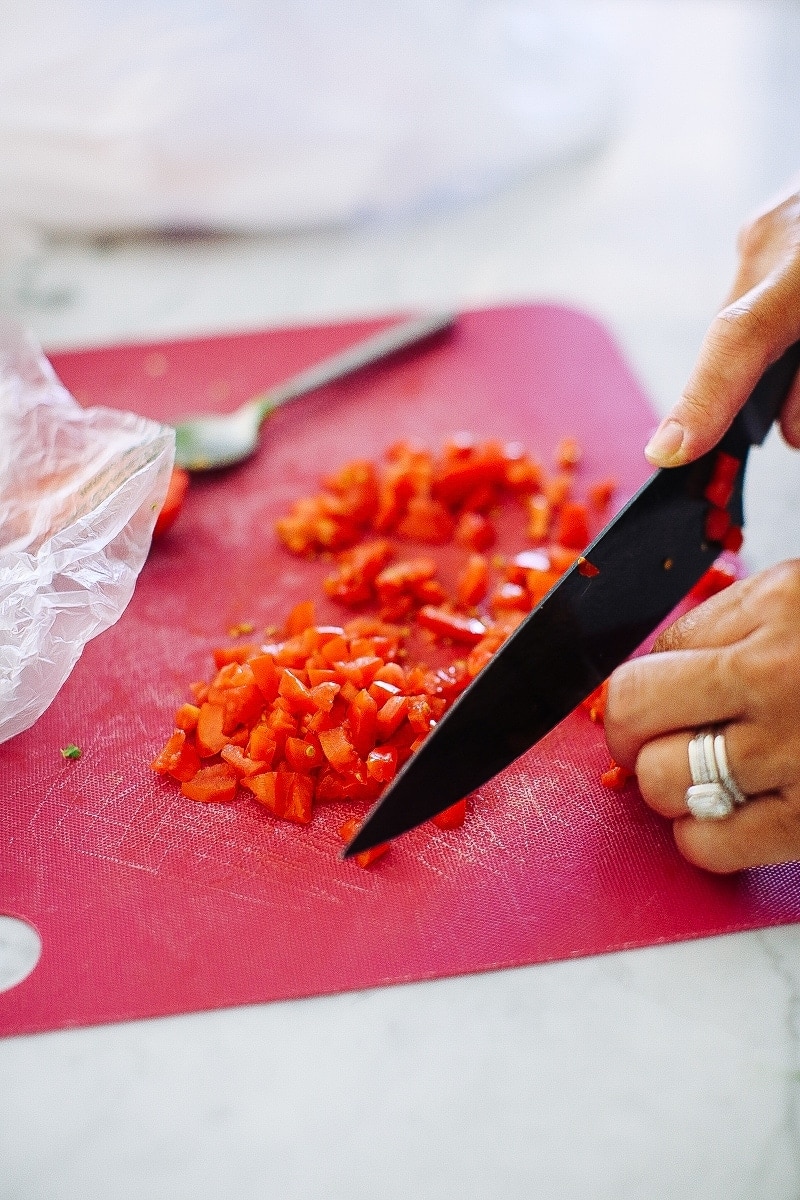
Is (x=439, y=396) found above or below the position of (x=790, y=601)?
below

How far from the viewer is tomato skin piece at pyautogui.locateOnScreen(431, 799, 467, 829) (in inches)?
43.8

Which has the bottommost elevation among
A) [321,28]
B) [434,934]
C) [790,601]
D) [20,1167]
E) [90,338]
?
[90,338]

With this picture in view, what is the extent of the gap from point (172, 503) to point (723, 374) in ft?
2.36

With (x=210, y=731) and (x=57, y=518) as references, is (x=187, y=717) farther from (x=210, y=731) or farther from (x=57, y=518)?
(x=57, y=518)

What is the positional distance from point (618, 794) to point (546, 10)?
188 centimetres

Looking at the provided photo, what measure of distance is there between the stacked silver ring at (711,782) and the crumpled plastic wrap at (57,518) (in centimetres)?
63

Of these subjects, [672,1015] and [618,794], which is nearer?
[672,1015]

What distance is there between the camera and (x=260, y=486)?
158 cm

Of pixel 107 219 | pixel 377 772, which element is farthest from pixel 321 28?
pixel 377 772

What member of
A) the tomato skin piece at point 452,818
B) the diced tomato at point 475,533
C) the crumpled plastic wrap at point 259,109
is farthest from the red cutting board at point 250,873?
the crumpled plastic wrap at point 259,109

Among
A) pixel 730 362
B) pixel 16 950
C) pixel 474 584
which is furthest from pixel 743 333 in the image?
pixel 16 950

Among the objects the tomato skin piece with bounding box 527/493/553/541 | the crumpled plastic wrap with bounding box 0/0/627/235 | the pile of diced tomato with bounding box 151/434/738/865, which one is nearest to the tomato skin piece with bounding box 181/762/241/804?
the pile of diced tomato with bounding box 151/434/738/865

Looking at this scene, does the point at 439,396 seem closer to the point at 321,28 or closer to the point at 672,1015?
the point at 321,28

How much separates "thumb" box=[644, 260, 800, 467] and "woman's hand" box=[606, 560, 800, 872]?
17 cm
